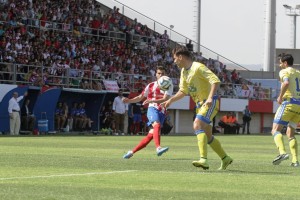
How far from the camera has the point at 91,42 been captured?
54.1 meters

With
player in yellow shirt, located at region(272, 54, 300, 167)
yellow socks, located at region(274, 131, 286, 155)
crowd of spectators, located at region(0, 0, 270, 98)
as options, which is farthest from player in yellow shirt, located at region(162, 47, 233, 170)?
crowd of spectators, located at region(0, 0, 270, 98)

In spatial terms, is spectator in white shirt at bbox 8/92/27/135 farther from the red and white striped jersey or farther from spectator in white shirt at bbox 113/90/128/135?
the red and white striped jersey

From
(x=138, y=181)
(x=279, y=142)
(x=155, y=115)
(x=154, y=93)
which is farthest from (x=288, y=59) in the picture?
(x=138, y=181)

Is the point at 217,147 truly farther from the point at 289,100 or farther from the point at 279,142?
the point at 289,100

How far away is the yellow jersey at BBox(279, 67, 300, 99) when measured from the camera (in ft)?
61.8

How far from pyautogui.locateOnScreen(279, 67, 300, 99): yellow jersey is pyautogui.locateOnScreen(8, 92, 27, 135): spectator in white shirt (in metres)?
24.5

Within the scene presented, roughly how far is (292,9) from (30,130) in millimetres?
71752

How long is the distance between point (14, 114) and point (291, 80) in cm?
2479

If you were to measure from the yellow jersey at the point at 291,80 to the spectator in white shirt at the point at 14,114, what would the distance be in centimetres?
2451

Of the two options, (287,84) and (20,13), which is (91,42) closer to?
(20,13)

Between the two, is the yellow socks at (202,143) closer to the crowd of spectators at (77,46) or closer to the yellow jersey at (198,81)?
the yellow jersey at (198,81)

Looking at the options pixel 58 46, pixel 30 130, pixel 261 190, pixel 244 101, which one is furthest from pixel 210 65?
pixel 261 190

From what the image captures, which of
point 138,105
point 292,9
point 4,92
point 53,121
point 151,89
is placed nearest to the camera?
point 151,89

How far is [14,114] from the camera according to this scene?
138 feet
